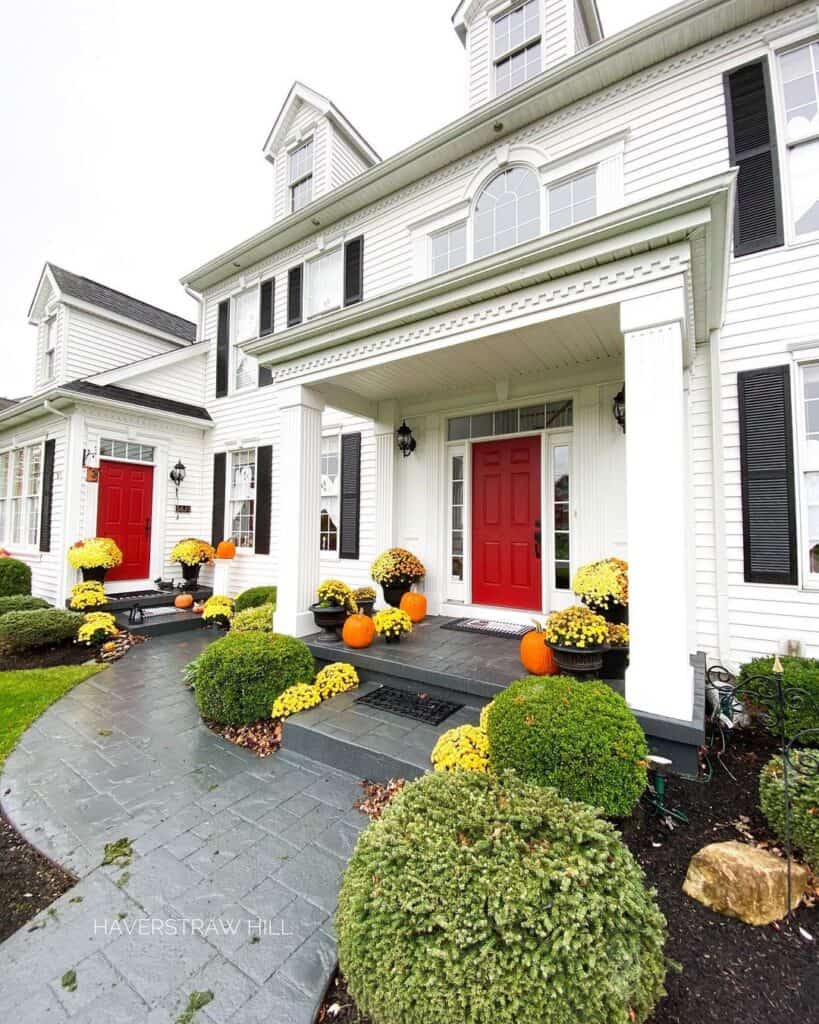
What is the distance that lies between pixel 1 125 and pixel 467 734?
45.2 ft

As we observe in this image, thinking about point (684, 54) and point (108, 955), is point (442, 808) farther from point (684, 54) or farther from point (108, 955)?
point (684, 54)

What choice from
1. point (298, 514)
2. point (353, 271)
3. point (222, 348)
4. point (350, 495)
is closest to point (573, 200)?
point (353, 271)

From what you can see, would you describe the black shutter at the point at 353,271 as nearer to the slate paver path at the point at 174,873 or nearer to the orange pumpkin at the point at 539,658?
the orange pumpkin at the point at 539,658

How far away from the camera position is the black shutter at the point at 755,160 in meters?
4.10

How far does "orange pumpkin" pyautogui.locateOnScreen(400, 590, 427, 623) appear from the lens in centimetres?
552

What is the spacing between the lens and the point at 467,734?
2828 mm

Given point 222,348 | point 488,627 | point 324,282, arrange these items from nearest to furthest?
point 488,627 → point 324,282 → point 222,348

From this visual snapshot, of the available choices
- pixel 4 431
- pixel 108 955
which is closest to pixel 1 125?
pixel 4 431

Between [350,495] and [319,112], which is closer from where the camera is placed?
[350,495]

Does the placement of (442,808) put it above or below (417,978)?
above

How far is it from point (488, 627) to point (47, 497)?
311 inches

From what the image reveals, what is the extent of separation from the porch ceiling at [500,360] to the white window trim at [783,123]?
5.53 ft

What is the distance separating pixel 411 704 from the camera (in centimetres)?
373

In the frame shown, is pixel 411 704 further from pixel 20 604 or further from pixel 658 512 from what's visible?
pixel 20 604
